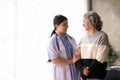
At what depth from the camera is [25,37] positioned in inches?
153

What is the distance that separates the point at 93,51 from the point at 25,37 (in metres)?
1.63

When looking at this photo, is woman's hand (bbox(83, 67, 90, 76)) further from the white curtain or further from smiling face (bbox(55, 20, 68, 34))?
the white curtain

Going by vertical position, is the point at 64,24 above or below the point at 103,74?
above

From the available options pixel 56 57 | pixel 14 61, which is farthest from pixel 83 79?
pixel 14 61

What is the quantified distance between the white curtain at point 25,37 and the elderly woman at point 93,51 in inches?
54.4

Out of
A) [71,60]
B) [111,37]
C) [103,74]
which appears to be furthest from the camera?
[111,37]

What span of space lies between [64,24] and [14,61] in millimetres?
1177

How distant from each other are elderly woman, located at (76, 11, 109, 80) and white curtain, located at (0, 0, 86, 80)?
1.38 m

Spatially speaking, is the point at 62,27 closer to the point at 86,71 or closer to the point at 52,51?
the point at 52,51

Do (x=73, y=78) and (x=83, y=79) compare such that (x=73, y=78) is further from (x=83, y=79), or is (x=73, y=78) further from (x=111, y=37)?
(x=111, y=37)

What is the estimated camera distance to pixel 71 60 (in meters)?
2.75

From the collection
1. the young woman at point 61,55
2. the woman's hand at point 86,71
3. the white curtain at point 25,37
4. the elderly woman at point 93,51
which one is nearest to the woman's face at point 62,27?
the young woman at point 61,55

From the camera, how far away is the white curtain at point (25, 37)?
3.60 meters

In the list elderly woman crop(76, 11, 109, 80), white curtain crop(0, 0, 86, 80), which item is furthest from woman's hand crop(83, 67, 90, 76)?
white curtain crop(0, 0, 86, 80)
